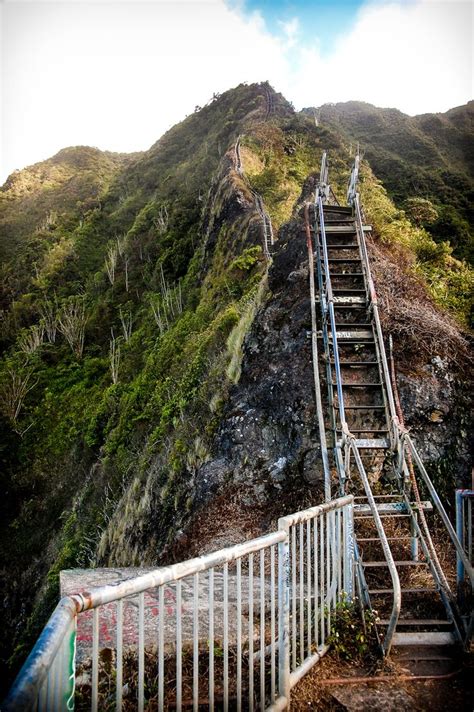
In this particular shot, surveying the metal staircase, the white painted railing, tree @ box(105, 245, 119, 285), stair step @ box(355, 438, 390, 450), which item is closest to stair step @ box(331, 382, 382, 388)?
the metal staircase

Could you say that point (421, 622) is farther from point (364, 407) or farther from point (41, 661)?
point (41, 661)

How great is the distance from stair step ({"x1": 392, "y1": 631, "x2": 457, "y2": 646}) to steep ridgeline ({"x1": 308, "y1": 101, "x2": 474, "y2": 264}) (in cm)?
2088

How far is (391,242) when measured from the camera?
10.8 metres

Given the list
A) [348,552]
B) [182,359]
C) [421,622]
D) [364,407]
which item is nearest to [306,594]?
[348,552]

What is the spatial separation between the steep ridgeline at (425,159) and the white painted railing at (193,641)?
21.5 meters

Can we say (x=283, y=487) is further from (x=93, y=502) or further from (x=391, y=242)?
(x=93, y=502)

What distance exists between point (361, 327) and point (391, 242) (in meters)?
3.48

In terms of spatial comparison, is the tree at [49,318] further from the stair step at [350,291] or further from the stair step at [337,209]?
the stair step at [350,291]

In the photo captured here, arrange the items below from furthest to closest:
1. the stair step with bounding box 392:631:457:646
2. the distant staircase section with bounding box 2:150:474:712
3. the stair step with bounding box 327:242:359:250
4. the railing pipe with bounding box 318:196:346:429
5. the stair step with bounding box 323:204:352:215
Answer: the stair step with bounding box 323:204:352:215 → the stair step with bounding box 327:242:359:250 → the railing pipe with bounding box 318:196:346:429 → the stair step with bounding box 392:631:457:646 → the distant staircase section with bounding box 2:150:474:712

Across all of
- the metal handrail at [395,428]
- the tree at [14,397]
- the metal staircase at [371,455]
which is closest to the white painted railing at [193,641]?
the metal staircase at [371,455]

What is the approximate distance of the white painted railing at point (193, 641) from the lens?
1.72 metres

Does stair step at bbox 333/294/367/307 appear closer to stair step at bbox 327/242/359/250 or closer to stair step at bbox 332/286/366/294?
stair step at bbox 332/286/366/294

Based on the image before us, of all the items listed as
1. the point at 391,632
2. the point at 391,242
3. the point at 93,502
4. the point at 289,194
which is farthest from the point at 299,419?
the point at 289,194

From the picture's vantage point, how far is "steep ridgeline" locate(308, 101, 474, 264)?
24562 millimetres
